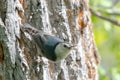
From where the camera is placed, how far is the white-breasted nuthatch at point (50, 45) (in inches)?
75.5

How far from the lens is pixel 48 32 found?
2.13 m

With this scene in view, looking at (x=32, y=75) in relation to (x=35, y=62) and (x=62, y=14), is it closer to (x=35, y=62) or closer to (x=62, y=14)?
(x=35, y=62)

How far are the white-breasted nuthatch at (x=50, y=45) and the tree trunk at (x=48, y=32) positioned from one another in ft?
0.12

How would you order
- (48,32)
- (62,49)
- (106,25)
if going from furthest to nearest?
1. (106,25)
2. (48,32)
3. (62,49)

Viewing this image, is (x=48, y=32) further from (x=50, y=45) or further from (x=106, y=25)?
(x=106, y=25)

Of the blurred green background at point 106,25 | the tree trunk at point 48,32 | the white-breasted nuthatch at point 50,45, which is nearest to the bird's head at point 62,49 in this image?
the white-breasted nuthatch at point 50,45

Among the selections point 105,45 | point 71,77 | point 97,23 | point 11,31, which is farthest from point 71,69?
point 105,45

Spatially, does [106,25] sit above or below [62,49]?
below

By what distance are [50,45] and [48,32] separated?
15 centimetres

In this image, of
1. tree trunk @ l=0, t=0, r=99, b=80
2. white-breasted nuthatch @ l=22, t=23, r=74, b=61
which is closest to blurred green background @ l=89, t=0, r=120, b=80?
tree trunk @ l=0, t=0, r=99, b=80

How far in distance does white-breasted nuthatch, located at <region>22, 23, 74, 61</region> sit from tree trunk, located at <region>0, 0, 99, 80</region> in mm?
38

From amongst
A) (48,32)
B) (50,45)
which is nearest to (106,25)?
(48,32)

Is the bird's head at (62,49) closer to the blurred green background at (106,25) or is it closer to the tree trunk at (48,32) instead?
the tree trunk at (48,32)

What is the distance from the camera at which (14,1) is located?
209cm
